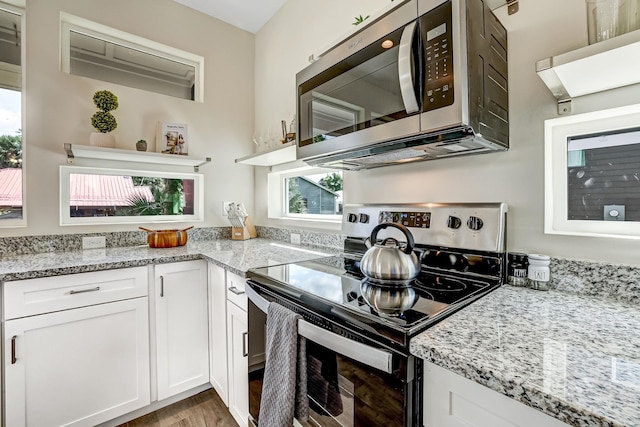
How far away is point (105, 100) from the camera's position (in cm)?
193

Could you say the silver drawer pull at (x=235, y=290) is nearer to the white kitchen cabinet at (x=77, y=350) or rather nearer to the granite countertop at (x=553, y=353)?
the white kitchen cabinet at (x=77, y=350)

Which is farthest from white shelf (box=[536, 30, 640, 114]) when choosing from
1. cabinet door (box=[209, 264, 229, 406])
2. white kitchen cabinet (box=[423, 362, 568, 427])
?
cabinet door (box=[209, 264, 229, 406])

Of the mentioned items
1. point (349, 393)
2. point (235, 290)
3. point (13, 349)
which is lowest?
point (13, 349)

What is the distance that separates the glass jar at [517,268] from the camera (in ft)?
3.46

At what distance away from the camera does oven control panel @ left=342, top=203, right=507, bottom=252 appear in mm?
1108

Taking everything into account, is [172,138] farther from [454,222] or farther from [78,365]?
[454,222]

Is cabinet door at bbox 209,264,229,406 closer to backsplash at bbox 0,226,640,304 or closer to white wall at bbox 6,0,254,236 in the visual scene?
backsplash at bbox 0,226,640,304

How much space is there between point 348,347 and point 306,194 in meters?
1.66

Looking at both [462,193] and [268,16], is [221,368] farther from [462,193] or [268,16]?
[268,16]

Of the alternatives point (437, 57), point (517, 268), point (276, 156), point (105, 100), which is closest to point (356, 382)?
point (517, 268)

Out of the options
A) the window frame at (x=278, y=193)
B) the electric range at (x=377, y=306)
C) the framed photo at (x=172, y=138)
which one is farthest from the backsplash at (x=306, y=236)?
the framed photo at (x=172, y=138)

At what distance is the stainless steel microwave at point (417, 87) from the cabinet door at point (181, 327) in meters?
1.12

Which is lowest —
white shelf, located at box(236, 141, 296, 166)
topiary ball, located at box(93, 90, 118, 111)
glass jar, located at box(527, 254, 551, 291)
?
glass jar, located at box(527, 254, 551, 291)

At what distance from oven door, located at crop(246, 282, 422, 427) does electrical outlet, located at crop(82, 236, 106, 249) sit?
62.2 inches
